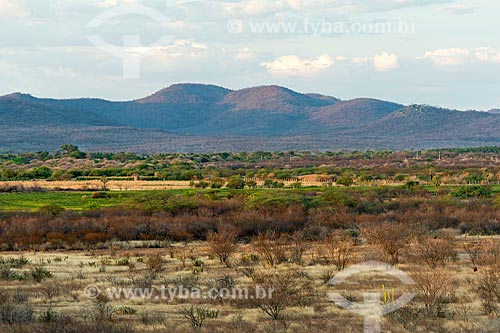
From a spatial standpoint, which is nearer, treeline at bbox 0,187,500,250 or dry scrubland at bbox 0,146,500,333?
dry scrubland at bbox 0,146,500,333

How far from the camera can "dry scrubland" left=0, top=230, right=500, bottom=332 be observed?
54.2 ft

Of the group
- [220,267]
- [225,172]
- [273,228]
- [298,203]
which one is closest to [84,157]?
[225,172]

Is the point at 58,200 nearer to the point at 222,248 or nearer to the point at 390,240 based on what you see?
the point at 222,248

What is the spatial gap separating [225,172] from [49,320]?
73.8 metres

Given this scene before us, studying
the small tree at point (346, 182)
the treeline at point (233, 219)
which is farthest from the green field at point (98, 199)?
the small tree at point (346, 182)

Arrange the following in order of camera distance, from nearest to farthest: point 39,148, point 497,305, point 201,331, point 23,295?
1. point 201,331
2. point 497,305
3. point 23,295
4. point 39,148

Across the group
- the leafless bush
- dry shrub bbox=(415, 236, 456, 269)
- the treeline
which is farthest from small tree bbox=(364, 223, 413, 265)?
the leafless bush

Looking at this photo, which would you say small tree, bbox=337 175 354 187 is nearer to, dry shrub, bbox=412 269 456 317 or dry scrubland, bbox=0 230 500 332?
dry scrubland, bbox=0 230 500 332

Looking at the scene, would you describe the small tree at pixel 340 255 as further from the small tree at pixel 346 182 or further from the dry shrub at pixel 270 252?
the small tree at pixel 346 182

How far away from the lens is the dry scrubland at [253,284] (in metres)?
16.5

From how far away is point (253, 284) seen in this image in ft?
70.1

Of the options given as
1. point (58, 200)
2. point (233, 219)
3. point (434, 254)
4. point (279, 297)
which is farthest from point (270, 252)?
point (58, 200)

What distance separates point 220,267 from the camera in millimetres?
26281

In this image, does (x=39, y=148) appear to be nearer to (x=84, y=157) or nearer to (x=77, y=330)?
(x=84, y=157)
